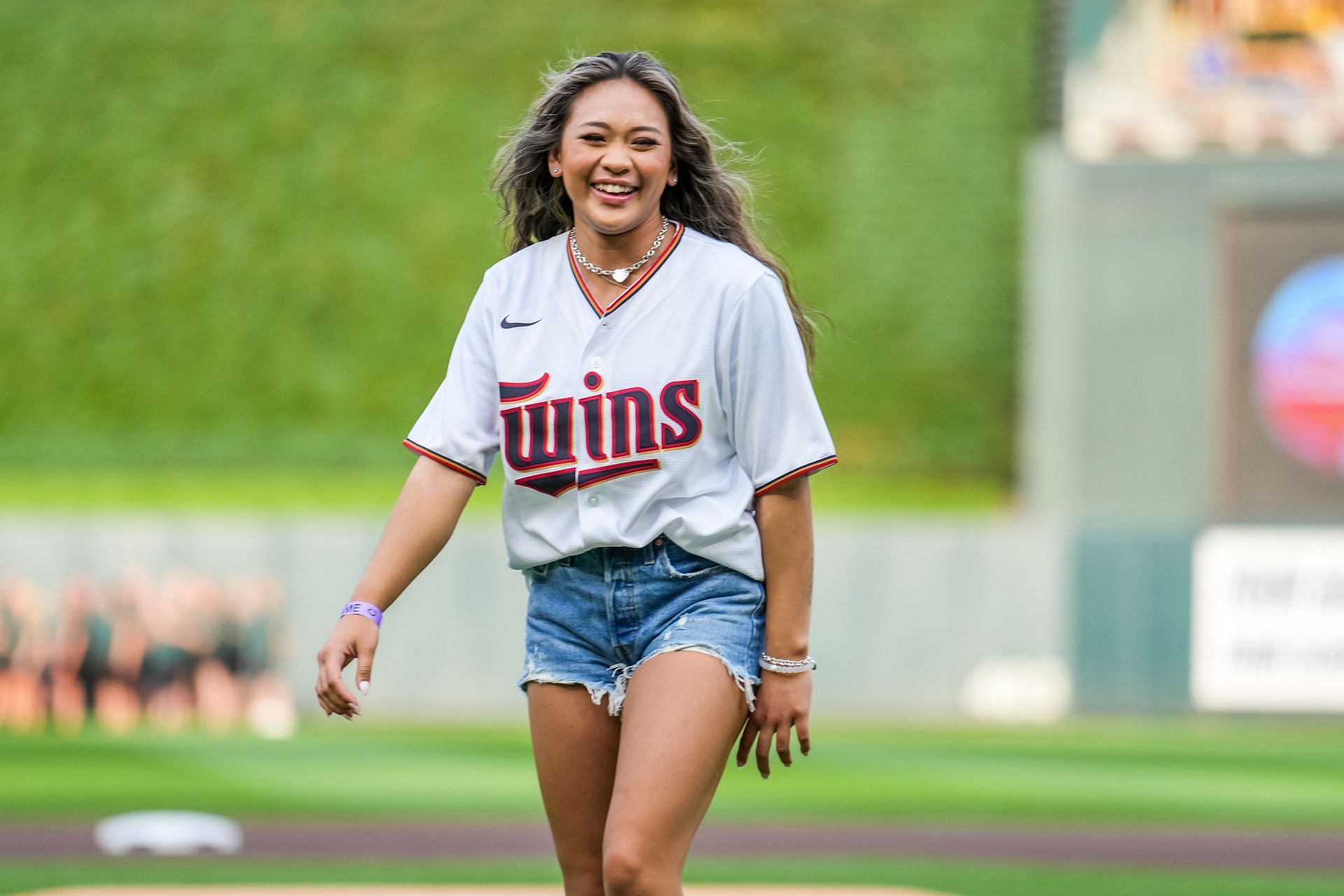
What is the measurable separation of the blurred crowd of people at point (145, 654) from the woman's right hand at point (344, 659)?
→ 21.2ft

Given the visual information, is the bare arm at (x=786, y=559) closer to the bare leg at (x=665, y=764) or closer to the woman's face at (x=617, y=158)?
the bare leg at (x=665, y=764)

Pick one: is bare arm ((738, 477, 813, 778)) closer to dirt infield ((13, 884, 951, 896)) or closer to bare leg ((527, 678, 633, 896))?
bare leg ((527, 678, 633, 896))

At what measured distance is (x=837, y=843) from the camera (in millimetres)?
6293

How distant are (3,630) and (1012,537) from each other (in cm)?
533

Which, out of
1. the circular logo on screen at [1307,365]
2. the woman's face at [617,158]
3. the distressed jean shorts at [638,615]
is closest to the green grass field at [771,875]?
the distressed jean shorts at [638,615]

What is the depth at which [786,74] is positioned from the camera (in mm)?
12250

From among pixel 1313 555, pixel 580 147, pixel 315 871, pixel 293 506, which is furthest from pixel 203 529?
pixel 580 147

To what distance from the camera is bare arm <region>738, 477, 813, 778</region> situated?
2.91 meters

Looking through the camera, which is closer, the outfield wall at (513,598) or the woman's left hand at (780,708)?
the woman's left hand at (780,708)

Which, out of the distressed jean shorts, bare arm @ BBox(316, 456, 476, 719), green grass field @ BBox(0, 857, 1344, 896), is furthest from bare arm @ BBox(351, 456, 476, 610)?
green grass field @ BBox(0, 857, 1344, 896)

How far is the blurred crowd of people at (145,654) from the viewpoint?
9195mm

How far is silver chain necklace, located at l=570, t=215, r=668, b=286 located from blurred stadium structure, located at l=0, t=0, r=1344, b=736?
21.6 ft

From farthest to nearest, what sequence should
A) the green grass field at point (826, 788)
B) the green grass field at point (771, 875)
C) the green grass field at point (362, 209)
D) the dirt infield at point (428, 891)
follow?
the green grass field at point (362, 209), the green grass field at point (826, 788), the green grass field at point (771, 875), the dirt infield at point (428, 891)

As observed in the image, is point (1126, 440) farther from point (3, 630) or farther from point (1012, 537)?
point (3, 630)
